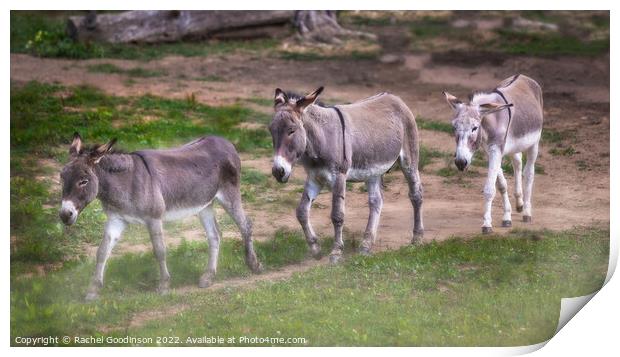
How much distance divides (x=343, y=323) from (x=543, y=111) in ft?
21.2

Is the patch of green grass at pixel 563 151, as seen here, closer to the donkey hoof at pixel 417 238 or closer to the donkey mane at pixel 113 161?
the donkey hoof at pixel 417 238

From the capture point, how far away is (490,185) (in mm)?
13469

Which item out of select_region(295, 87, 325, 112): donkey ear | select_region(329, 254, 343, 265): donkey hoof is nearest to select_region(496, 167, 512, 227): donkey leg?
select_region(329, 254, 343, 265): donkey hoof

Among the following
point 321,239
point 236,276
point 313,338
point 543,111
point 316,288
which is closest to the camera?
point 313,338

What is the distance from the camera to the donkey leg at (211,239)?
38.5 ft

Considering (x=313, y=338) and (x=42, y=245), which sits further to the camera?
(x=42, y=245)

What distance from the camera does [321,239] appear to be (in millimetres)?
13047

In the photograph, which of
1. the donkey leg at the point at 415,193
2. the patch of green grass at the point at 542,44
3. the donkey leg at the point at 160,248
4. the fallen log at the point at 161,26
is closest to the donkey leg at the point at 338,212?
the donkey leg at the point at 415,193

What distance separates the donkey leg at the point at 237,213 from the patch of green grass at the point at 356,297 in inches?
7.5

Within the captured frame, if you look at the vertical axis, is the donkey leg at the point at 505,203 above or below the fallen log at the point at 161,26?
below

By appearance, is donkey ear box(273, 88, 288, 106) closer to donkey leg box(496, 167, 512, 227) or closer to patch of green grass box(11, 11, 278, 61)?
patch of green grass box(11, 11, 278, 61)

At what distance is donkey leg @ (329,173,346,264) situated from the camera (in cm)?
1219

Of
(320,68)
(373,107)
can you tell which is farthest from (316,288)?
(320,68)

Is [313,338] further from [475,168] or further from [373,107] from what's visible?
[475,168]
